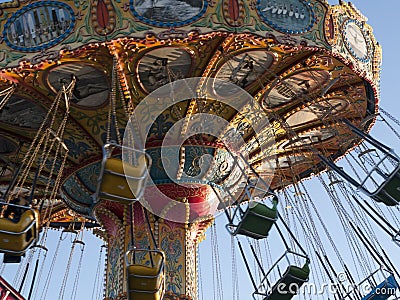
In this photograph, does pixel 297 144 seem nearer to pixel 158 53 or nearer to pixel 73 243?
pixel 158 53

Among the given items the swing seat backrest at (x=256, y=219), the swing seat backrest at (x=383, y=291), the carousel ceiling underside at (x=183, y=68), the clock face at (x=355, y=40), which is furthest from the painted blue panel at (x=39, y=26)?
the swing seat backrest at (x=383, y=291)

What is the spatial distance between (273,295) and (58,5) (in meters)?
4.66

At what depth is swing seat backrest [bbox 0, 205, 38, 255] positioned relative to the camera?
27.1 feet

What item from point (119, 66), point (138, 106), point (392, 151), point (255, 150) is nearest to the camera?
point (392, 151)

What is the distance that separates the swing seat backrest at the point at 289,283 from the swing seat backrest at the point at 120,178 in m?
2.72

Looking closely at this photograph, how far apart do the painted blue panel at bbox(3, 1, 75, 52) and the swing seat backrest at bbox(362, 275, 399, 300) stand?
5.26m

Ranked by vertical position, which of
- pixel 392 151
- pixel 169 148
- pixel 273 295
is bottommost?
pixel 273 295

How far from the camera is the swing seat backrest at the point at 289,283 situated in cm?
973

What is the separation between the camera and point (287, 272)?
973cm

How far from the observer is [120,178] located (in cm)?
792

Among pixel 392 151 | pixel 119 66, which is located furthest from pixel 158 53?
pixel 392 151

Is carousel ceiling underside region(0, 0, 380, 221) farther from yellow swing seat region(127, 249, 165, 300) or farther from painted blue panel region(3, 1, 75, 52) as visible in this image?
yellow swing seat region(127, 249, 165, 300)

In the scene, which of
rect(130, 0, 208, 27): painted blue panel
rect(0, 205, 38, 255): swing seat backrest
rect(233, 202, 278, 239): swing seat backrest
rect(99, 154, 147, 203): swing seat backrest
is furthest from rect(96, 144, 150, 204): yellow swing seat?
rect(130, 0, 208, 27): painted blue panel

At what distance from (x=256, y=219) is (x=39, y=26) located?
3.72 m
